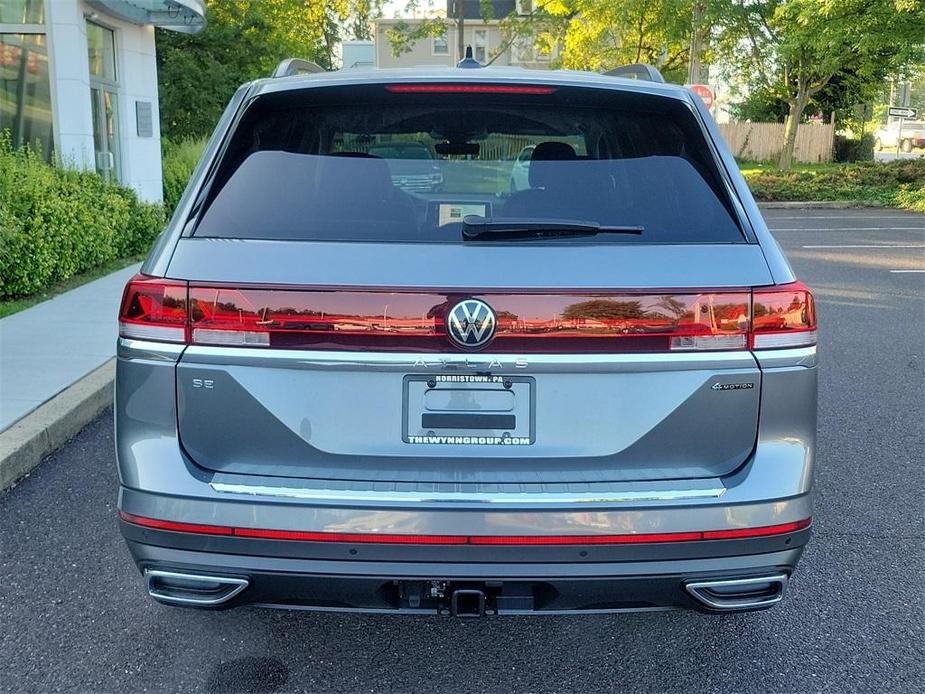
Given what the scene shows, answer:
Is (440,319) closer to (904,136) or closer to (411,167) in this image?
(411,167)

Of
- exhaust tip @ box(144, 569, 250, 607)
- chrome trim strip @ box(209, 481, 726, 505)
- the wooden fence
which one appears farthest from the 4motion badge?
the wooden fence

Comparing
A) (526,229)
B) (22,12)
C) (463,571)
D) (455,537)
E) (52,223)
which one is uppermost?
(22,12)

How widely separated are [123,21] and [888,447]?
42.8 ft

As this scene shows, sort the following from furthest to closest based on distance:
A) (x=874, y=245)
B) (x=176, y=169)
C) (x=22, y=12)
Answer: (x=176, y=169) → (x=874, y=245) → (x=22, y=12)

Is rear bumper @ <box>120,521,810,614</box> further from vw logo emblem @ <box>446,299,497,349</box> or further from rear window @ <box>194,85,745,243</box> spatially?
rear window @ <box>194,85,745,243</box>

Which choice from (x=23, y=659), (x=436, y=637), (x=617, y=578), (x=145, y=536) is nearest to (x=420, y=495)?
(x=617, y=578)

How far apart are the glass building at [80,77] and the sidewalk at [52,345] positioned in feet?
11.7

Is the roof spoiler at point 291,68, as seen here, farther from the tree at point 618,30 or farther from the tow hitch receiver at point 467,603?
the tree at point 618,30

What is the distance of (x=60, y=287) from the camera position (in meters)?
9.05

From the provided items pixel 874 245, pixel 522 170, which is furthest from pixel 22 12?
pixel 874 245

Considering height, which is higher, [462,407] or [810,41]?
[810,41]

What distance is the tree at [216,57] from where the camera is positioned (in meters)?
27.3

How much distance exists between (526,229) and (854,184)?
85.5 ft

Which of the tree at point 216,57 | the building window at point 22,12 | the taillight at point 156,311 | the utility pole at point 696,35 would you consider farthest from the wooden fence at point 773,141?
the taillight at point 156,311
